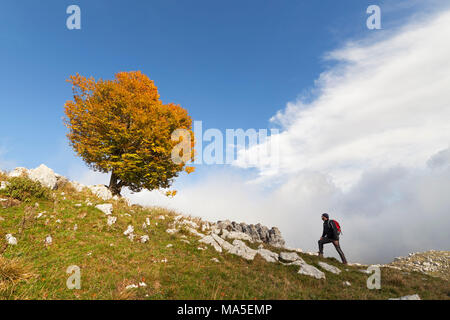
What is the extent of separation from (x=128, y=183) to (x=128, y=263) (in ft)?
49.8

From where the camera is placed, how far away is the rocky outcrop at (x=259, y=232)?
810 inches

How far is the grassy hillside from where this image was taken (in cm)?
681

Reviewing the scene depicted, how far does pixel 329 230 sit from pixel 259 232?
7842mm

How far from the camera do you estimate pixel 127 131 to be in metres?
19.5

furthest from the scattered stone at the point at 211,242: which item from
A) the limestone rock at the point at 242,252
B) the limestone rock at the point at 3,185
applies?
the limestone rock at the point at 3,185

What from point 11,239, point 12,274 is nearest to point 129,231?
point 11,239

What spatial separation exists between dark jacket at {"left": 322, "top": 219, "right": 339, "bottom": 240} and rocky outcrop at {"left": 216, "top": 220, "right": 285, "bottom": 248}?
6.08 m

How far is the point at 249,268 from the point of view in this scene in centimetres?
1010

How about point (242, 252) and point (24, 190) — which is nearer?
point (242, 252)

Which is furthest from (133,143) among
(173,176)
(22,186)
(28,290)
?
(28,290)

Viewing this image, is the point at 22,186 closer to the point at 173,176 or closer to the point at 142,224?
the point at 142,224

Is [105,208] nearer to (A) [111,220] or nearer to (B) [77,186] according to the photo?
(A) [111,220]

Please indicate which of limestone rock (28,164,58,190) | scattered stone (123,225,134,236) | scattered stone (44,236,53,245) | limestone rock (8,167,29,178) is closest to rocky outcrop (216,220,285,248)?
scattered stone (123,225,134,236)

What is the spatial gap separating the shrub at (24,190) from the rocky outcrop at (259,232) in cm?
1357
